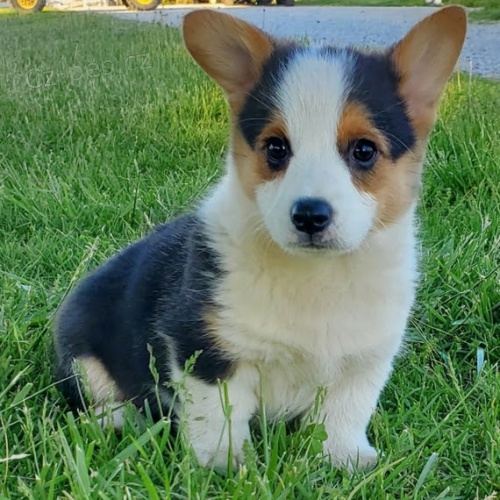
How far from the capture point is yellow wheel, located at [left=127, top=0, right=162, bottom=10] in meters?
21.2

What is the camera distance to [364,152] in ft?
7.34

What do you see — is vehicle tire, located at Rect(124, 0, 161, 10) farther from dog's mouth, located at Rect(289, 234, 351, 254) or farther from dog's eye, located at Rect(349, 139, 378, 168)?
dog's mouth, located at Rect(289, 234, 351, 254)

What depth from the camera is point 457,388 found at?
261 cm

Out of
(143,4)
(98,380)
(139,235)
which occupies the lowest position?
(143,4)

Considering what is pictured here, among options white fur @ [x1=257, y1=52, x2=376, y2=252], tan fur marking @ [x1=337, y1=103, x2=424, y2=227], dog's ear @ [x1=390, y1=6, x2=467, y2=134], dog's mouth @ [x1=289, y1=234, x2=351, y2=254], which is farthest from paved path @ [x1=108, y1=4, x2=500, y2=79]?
dog's mouth @ [x1=289, y1=234, x2=351, y2=254]

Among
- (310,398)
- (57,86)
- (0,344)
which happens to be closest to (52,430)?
(0,344)

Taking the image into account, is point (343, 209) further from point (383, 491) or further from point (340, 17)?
point (340, 17)

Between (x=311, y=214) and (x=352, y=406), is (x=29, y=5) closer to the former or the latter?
(x=352, y=406)

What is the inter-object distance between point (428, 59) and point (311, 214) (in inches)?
29.6

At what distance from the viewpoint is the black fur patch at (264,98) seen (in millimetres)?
2318

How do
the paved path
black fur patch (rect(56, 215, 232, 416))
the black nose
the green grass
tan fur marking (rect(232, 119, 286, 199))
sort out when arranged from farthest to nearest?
1. the paved path
2. black fur patch (rect(56, 215, 232, 416))
3. tan fur marking (rect(232, 119, 286, 199))
4. the green grass
5. the black nose

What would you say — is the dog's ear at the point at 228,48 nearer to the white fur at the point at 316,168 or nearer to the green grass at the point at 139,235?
the white fur at the point at 316,168

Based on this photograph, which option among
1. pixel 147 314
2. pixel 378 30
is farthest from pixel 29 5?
pixel 147 314

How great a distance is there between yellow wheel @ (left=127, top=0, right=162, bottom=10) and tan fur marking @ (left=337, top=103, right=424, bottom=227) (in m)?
19.9
